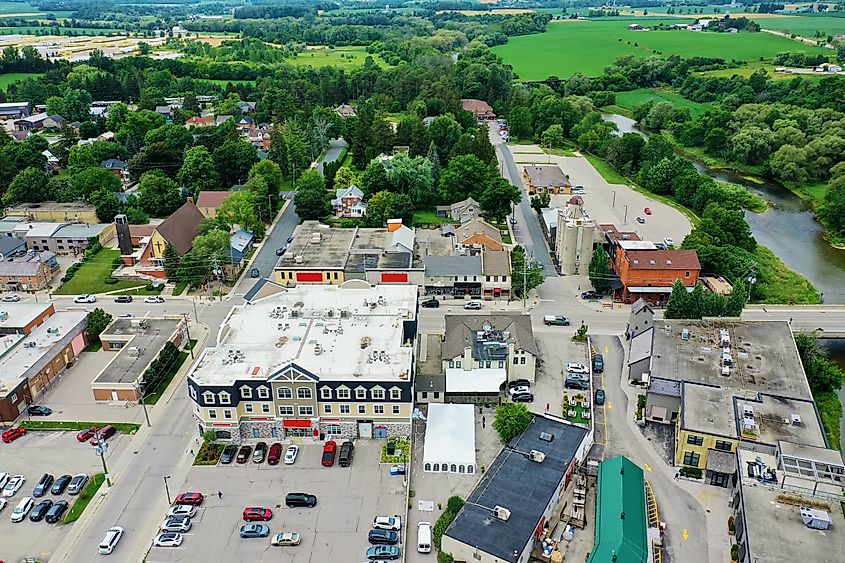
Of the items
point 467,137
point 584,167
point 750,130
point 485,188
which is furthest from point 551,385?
point 750,130

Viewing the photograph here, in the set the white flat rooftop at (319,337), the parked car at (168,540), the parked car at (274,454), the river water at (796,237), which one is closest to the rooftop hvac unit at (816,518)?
the white flat rooftop at (319,337)

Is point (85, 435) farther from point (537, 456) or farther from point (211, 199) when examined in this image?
point (211, 199)

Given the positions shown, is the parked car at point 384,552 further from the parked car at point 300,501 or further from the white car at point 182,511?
the white car at point 182,511

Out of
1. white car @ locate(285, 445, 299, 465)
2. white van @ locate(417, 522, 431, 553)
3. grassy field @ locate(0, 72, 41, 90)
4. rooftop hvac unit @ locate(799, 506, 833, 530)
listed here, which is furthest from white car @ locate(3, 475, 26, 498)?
grassy field @ locate(0, 72, 41, 90)

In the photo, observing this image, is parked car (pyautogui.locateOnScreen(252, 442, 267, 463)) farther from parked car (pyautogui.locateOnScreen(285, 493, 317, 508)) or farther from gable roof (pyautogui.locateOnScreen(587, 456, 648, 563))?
gable roof (pyautogui.locateOnScreen(587, 456, 648, 563))

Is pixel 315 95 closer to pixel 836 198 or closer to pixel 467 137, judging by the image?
pixel 467 137
